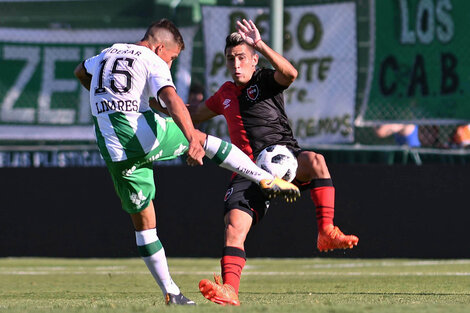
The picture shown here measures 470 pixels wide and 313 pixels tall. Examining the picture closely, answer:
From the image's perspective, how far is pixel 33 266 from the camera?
1162cm

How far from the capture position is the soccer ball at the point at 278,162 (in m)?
6.57

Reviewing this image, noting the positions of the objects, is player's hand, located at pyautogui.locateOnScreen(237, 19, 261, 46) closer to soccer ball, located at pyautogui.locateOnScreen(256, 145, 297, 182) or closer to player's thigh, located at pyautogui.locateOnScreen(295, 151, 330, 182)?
soccer ball, located at pyautogui.locateOnScreen(256, 145, 297, 182)

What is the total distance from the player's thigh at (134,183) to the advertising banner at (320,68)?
5420 millimetres

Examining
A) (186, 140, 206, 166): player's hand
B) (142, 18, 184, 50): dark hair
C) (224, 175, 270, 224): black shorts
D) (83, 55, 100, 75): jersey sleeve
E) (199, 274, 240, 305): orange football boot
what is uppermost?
(142, 18, 184, 50): dark hair

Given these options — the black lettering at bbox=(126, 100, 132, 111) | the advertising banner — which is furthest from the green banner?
the black lettering at bbox=(126, 100, 132, 111)

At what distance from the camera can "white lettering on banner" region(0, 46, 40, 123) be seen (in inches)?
496

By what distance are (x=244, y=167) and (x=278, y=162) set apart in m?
0.42

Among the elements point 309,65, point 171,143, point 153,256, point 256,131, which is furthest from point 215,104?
point 309,65

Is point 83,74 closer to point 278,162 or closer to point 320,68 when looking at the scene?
point 278,162

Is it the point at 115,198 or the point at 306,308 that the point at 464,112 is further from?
the point at 306,308

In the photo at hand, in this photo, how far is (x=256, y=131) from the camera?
22.6ft

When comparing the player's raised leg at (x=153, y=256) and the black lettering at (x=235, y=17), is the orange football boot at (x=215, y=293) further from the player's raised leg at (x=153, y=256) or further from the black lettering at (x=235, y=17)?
the black lettering at (x=235, y=17)

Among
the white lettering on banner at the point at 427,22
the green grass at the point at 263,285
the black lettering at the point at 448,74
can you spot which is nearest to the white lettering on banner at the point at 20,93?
the green grass at the point at 263,285

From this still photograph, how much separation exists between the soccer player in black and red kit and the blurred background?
15.1 ft
